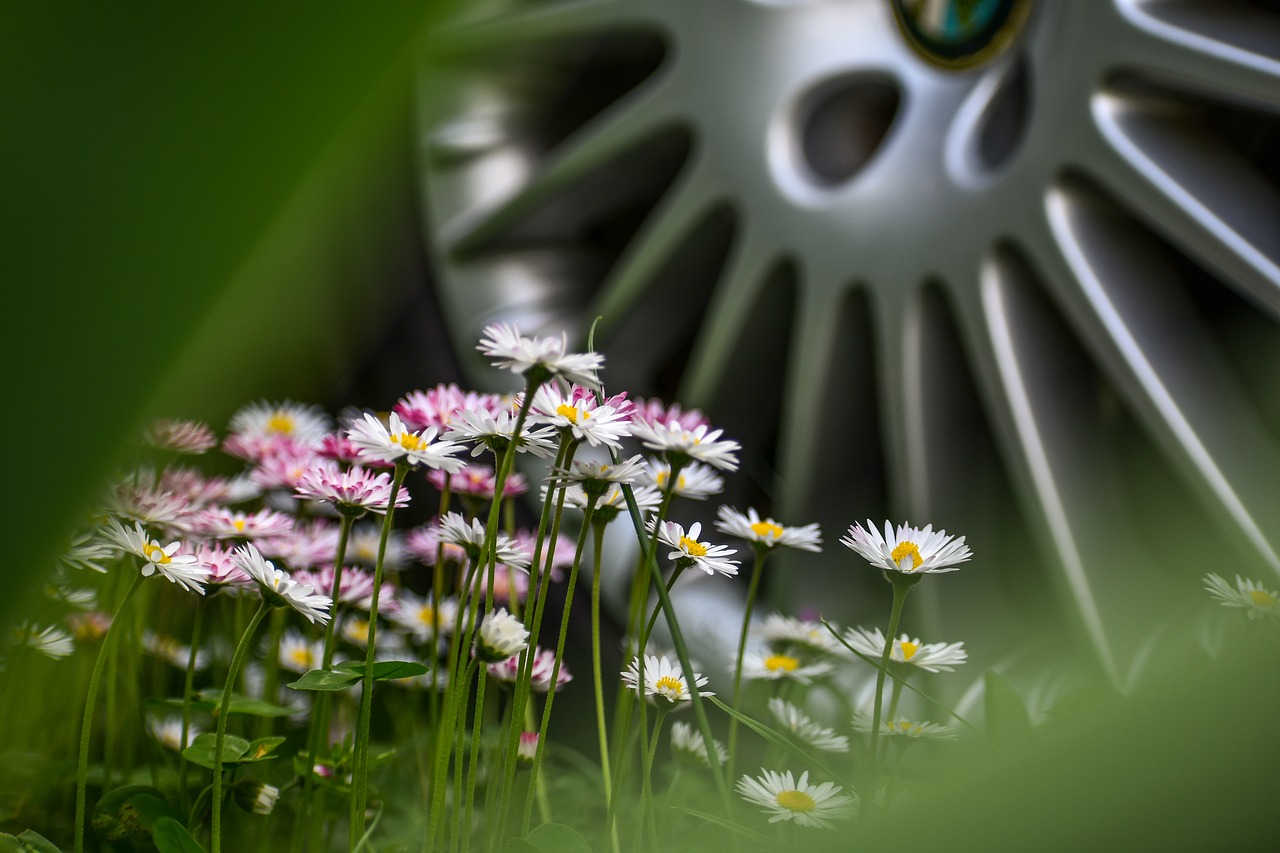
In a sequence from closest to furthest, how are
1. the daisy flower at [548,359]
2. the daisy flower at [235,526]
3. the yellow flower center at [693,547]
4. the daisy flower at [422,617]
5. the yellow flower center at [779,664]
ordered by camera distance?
the daisy flower at [548,359], the yellow flower center at [693,547], the daisy flower at [235,526], the yellow flower center at [779,664], the daisy flower at [422,617]

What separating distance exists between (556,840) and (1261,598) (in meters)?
0.44

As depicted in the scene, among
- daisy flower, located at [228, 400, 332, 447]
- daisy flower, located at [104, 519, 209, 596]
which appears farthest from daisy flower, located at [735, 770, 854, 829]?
daisy flower, located at [228, 400, 332, 447]

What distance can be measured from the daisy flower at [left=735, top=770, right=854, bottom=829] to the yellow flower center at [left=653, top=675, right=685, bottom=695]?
7cm

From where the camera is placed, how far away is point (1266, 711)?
23 centimetres

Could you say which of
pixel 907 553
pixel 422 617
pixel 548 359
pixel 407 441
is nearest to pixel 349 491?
pixel 407 441

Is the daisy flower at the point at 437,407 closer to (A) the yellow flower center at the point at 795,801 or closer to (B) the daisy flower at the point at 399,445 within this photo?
(B) the daisy flower at the point at 399,445

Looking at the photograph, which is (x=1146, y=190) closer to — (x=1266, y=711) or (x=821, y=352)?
(x=821, y=352)

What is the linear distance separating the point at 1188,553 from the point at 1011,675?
294 millimetres

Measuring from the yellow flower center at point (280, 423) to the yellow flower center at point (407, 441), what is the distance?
51cm

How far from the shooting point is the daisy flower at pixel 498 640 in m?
0.57

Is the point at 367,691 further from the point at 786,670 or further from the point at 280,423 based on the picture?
the point at 280,423

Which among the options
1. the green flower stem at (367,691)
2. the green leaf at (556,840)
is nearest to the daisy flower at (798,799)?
the green leaf at (556,840)

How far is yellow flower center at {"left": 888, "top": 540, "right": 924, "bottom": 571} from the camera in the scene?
599mm

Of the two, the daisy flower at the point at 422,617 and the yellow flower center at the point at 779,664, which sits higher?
the daisy flower at the point at 422,617
